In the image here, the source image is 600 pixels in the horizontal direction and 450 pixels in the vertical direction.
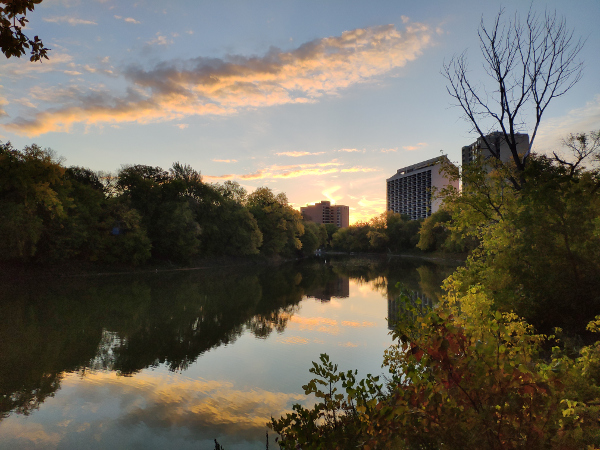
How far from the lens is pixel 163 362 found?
10789 mm

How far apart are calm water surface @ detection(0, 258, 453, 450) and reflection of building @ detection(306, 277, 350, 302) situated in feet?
5.47

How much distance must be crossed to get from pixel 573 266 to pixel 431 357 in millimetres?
8377

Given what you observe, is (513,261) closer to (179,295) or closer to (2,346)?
(2,346)

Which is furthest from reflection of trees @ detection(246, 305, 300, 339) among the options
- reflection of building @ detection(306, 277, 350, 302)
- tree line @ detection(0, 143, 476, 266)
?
tree line @ detection(0, 143, 476, 266)

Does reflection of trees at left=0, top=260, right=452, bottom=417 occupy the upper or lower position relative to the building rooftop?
lower

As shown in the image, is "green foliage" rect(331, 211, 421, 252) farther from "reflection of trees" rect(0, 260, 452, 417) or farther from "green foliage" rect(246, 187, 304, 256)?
"reflection of trees" rect(0, 260, 452, 417)

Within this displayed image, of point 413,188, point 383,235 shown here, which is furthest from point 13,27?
point 413,188

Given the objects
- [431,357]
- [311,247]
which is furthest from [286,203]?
[431,357]

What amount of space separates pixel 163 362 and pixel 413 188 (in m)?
150

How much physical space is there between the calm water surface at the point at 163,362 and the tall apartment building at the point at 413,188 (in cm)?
12095

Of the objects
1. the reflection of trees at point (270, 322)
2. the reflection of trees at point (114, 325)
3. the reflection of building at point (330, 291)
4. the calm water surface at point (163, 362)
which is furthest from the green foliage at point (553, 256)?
the reflection of building at point (330, 291)

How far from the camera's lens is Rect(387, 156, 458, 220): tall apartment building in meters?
136

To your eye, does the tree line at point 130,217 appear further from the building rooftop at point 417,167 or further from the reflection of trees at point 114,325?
the building rooftop at point 417,167

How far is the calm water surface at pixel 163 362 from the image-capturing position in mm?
6840
